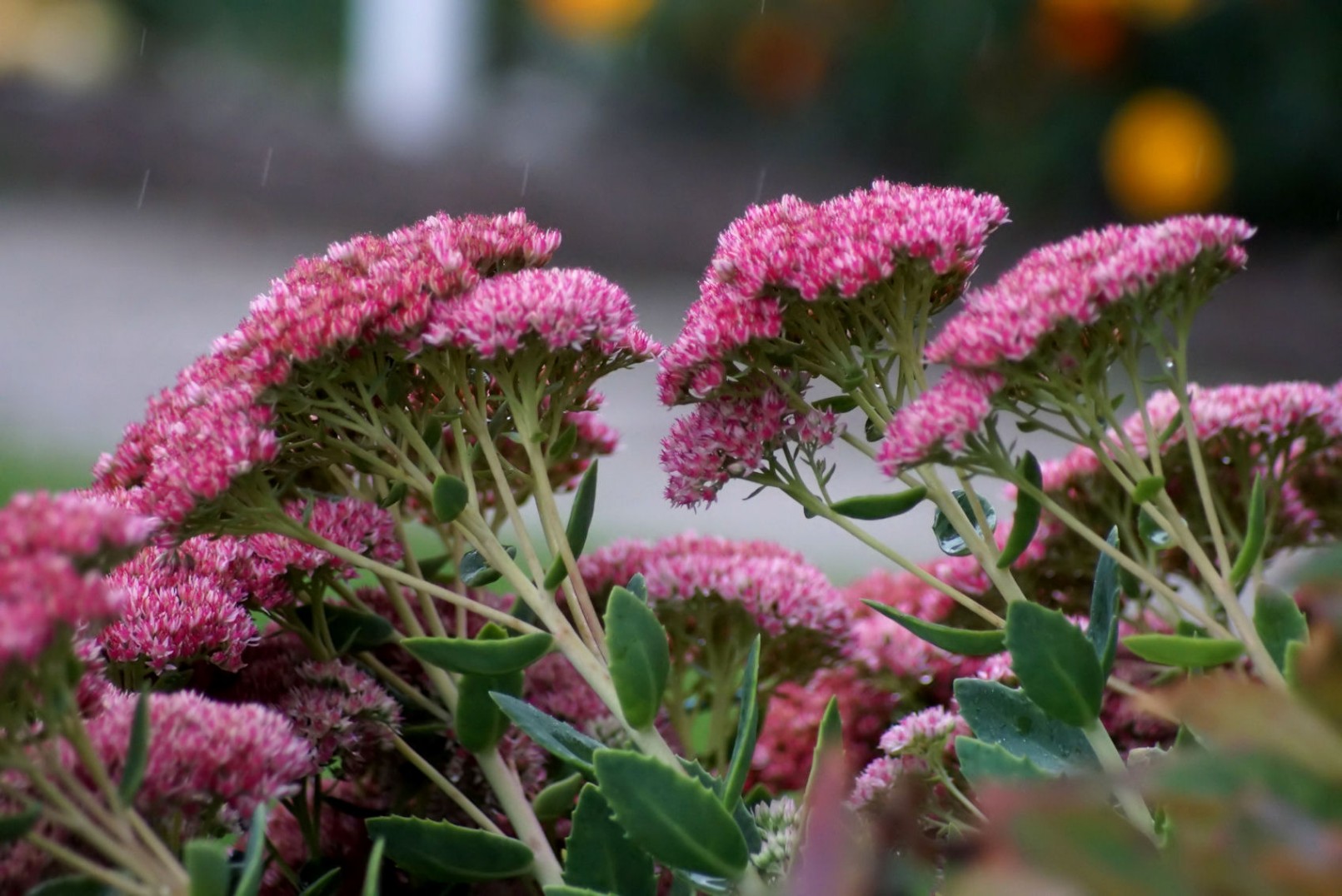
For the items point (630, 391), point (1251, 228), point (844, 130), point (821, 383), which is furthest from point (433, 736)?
point (844, 130)

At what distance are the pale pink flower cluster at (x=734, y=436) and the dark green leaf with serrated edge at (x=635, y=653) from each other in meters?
0.12

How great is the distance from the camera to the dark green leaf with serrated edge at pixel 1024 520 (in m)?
0.81

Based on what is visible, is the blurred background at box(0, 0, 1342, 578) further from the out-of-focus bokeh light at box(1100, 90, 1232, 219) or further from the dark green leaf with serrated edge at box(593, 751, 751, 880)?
the dark green leaf with serrated edge at box(593, 751, 751, 880)

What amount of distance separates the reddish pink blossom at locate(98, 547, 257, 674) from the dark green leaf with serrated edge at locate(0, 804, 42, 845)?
219 millimetres

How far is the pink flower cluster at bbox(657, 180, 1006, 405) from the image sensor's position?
2.64ft

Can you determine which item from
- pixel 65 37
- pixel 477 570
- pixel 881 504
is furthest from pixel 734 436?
pixel 65 37

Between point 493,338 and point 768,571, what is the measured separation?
360mm

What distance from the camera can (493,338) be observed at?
777 mm

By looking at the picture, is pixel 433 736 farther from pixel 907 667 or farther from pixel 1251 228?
pixel 1251 228

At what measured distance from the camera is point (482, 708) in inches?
33.2

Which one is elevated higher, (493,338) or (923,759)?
(493,338)

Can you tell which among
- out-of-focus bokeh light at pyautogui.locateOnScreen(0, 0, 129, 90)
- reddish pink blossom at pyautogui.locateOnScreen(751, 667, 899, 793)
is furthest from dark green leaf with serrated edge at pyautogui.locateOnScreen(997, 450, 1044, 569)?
out-of-focus bokeh light at pyautogui.locateOnScreen(0, 0, 129, 90)

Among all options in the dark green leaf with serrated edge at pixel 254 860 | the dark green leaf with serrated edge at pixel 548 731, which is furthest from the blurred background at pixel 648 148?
the dark green leaf with serrated edge at pixel 254 860

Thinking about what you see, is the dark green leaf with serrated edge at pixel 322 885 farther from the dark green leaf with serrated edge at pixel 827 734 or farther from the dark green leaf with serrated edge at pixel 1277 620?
the dark green leaf with serrated edge at pixel 1277 620
